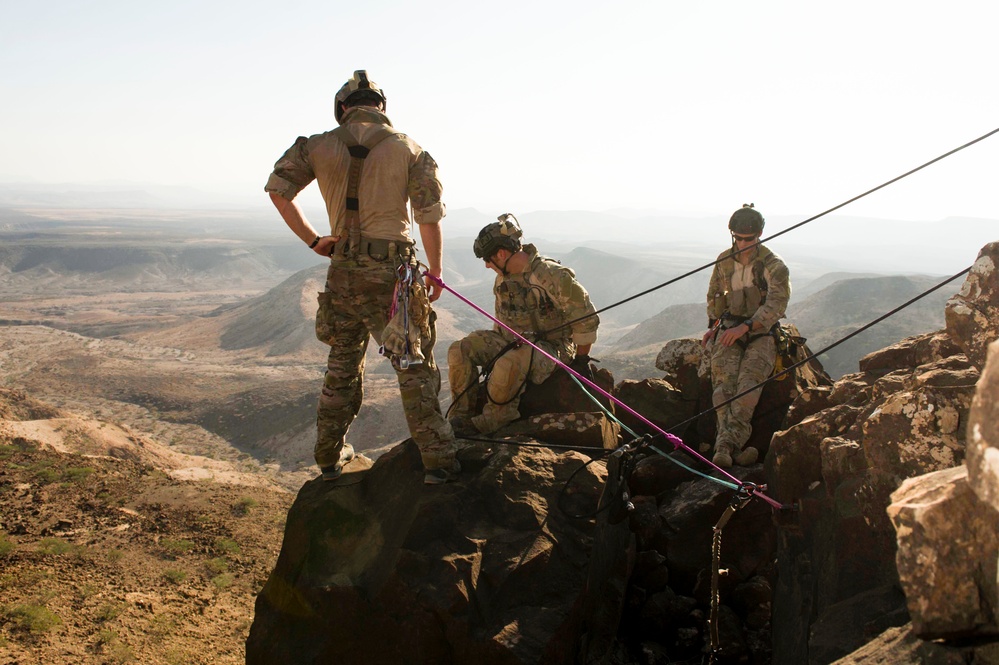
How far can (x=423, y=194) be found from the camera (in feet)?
15.8

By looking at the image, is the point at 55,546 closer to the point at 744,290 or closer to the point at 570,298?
the point at 570,298

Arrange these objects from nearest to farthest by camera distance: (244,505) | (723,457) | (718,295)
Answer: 1. (723,457)
2. (718,295)
3. (244,505)

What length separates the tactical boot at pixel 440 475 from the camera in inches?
194

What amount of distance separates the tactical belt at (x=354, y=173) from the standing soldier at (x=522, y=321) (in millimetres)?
1956

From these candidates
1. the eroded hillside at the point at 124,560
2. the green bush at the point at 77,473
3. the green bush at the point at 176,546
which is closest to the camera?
the eroded hillside at the point at 124,560

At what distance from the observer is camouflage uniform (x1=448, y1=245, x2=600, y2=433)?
6.56 metres

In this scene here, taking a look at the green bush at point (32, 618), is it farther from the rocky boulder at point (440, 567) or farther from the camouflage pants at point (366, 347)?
the camouflage pants at point (366, 347)

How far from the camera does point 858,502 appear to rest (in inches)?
141

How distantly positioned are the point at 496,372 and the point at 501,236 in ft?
4.43

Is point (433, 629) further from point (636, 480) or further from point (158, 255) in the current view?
point (158, 255)

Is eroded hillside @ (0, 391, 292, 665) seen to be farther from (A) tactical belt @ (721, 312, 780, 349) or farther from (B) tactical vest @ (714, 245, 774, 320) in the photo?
(B) tactical vest @ (714, 245, 774, 320)

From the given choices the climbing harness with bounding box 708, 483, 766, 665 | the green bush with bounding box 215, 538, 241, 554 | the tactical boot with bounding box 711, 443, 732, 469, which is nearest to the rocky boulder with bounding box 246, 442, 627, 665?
the climbing harness with bounding box 708, 483, 766, 665

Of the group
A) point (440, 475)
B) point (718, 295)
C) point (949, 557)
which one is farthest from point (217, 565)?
point (949, 557)

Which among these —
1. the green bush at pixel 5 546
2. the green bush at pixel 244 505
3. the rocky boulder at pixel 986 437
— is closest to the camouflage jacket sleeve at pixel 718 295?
the rocky boulder at pixel 986 437
